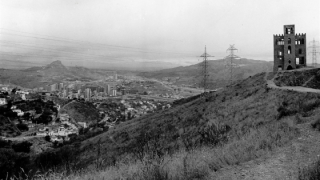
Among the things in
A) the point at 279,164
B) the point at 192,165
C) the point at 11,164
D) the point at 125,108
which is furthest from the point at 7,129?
the point at 279,164

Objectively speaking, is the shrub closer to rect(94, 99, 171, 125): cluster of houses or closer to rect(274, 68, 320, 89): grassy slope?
rect(274, 68, 320, 89): grassy slope

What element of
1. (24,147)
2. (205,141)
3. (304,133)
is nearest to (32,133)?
(24,147)

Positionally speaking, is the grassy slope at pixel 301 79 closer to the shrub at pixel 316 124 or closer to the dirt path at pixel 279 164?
the shrub at pixel 316 124

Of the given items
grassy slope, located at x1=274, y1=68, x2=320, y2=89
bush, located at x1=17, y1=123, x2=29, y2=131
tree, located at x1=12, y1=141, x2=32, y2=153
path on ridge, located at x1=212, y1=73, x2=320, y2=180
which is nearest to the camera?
path on ridge, located at x1=212, y1=73, x2=320, y2=180

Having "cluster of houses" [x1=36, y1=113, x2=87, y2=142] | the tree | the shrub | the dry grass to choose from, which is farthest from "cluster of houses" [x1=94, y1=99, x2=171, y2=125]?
the dry grass

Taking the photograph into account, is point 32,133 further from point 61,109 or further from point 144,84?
point 144,84

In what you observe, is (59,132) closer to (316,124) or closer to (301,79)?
(301,79)

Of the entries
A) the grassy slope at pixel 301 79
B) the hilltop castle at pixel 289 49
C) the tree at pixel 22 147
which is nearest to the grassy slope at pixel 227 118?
the grassy slope at pixel 301 79
